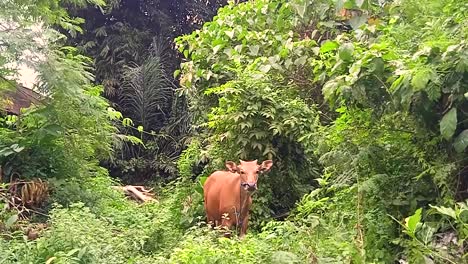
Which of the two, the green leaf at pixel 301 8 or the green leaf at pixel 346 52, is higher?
the green leaf at pixel 301 8

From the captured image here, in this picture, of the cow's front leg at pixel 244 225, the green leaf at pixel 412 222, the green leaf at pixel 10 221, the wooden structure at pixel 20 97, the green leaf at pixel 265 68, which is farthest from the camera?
the green leaf at pixel 265 68

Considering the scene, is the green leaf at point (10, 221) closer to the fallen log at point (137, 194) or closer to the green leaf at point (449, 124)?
the green leaf at point (449, 124)

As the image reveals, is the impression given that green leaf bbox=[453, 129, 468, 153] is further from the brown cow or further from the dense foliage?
the brown cow

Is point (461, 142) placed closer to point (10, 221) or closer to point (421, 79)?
point (421, 79)

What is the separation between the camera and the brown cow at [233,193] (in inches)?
211

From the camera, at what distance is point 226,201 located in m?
5.73

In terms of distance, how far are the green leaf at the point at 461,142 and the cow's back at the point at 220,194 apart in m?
2.52

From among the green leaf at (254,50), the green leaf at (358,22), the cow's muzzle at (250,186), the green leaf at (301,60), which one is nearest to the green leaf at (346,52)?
the green leaf at (358,22)

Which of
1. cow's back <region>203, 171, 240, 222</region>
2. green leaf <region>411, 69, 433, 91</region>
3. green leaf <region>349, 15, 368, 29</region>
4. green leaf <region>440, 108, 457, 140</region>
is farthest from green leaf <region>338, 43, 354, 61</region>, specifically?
cow's back <region>203, 171, 240, 222</region>

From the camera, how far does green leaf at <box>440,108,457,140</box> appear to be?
352cm

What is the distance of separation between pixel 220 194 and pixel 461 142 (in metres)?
2.77

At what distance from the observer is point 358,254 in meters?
3.60

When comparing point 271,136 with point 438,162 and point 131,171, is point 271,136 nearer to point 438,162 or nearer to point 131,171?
point 438,162

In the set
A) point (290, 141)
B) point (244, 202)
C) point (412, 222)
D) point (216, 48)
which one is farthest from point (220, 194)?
point (412, 222)
